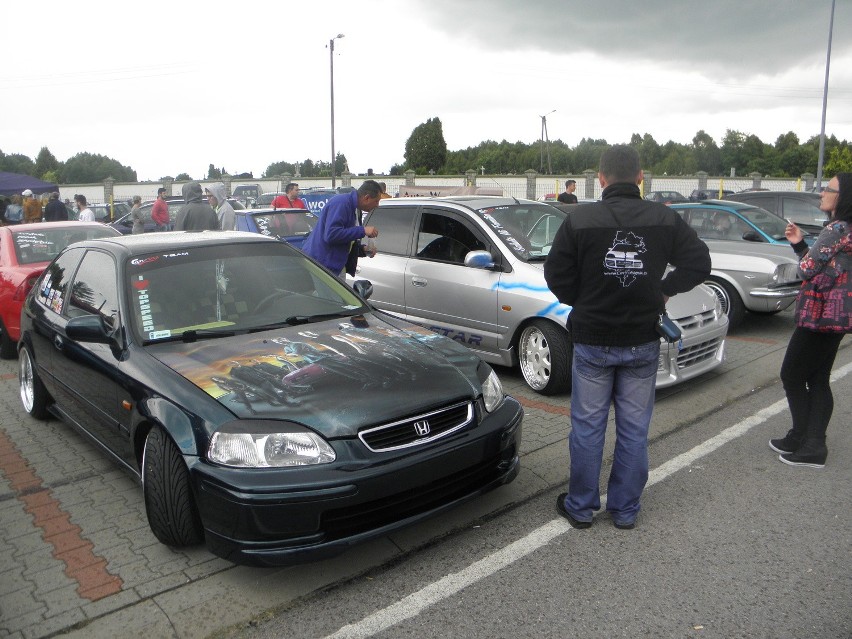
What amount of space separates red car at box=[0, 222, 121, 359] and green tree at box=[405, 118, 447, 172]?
104 metres

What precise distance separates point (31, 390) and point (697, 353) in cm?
532

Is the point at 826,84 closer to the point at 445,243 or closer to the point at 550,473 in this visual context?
the point at 445,243

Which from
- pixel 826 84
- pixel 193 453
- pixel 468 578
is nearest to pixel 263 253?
pixel 193 453

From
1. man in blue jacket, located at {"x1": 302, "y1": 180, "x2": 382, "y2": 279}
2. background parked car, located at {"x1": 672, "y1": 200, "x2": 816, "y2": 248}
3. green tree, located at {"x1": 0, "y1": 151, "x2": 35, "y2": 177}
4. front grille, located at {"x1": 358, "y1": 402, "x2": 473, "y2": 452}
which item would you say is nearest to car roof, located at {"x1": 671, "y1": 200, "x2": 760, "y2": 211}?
background parked car, located at {"x1": 672, "y1": 200, "x2": 816, "y2": 248}

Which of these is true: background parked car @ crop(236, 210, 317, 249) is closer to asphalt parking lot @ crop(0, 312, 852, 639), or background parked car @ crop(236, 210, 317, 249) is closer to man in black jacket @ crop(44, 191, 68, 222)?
man in black jacket @ crop(44, 191, 68, 222)

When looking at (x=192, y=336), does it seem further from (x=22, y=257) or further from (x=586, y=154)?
(x=586, y=154)

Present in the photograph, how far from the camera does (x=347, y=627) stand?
300 cm

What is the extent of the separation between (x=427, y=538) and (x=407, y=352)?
950 mm

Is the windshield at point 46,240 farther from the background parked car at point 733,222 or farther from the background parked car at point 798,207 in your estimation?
the background parked car at point 798,207

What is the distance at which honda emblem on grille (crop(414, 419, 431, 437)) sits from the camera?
335 cm

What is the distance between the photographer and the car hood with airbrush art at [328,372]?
3260 millimetres

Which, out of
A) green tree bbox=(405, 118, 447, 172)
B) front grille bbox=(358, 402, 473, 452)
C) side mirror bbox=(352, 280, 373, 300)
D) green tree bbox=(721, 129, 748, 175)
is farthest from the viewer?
green tree bbox=(405, 118, 447, 172)

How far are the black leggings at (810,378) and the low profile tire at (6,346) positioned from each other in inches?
290

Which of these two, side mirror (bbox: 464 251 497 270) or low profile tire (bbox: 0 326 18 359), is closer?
side mirror (bbox: 464 251 497 270)
